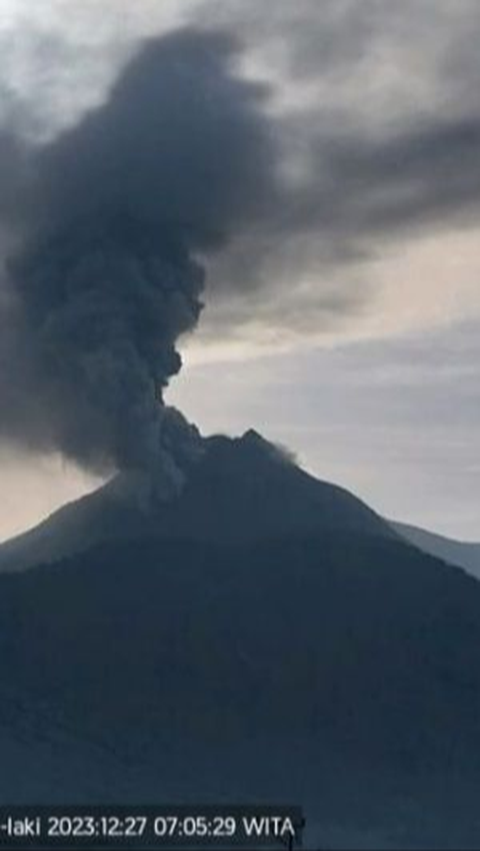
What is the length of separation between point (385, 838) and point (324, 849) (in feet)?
57.1

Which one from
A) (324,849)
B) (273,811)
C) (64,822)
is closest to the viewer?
(273,811)

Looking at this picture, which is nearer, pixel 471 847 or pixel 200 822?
pixel 200 822

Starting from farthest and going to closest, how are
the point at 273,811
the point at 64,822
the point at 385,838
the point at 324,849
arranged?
the point at 385,838, the point at 324,849, the point at 64,822, the point at 273,811

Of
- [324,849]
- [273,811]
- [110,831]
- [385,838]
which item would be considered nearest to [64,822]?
[110,831]

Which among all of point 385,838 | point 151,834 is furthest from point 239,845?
point 385,838

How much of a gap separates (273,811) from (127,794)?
395 feet

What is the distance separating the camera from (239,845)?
297 ft

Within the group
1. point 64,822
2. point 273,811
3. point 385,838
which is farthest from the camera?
point 385,838

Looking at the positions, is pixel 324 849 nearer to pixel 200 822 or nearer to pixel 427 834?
pixel 427 834

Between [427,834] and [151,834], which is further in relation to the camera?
[427,834]

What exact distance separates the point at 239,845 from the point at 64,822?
7.95 m

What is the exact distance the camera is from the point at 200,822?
84938mm

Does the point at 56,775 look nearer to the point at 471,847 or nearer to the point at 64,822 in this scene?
the point at 471,847

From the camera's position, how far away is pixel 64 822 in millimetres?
89562
